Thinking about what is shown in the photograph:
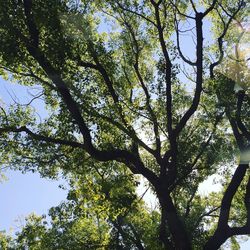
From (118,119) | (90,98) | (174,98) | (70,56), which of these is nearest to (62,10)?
(70,56)

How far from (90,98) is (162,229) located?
629cm

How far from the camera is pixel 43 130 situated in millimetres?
16891

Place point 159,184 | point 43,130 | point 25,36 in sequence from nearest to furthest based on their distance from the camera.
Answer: point 25,36
point 159,184
point 43,130

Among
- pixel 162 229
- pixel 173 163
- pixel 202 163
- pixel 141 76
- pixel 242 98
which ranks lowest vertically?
pixel 162 229

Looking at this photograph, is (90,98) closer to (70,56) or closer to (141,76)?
(70,56)

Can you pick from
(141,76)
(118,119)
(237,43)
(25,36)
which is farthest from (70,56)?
(237,43)

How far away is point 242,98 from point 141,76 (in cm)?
477

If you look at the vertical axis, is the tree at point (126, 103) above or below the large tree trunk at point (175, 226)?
above

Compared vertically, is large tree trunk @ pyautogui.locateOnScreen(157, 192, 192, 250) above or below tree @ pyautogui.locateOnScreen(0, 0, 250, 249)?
below

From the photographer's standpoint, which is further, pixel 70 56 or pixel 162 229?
pixel 162 229

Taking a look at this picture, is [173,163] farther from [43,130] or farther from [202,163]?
[43,130]

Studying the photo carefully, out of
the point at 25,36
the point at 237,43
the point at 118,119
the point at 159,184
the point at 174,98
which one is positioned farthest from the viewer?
the point at 237,43

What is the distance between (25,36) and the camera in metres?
13.2

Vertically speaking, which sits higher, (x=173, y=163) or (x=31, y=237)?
(x=31, y=237)
